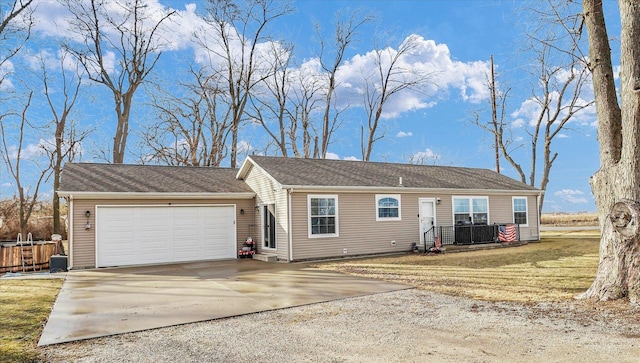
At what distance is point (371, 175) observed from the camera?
55.7ft

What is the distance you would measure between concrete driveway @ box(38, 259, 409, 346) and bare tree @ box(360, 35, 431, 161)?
1954 centimetres

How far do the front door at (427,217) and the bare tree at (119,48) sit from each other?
16.5 meters

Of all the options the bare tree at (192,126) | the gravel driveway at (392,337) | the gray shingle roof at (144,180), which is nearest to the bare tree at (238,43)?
the bare tree at (192,126)

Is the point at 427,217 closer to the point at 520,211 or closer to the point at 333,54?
the point at 520,211

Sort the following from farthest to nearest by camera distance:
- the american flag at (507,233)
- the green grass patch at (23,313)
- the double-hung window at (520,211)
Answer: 1. the double-hung window at (520,211)
2. the american flag at (507,233)
3. the green grass patch at (23,313)

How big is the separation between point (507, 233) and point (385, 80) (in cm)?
1572

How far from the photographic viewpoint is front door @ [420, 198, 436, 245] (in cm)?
1659

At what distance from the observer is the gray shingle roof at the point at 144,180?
44.7ft

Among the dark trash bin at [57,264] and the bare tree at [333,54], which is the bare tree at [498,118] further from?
the dark trash bin at [57,264]

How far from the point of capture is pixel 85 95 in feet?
88.8

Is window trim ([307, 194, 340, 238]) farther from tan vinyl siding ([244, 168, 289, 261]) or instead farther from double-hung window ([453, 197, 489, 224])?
double-hung window ([453, 197, 489, 224])

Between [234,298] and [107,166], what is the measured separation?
10.6 m

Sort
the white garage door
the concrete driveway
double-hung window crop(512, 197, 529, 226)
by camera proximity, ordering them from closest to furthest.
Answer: the concrete driveway < the white garage door < double-hung window crop(512, 197, 529, 226)

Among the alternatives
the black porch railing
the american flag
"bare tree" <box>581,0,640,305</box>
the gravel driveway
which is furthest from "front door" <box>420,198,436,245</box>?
the gravel driveway
